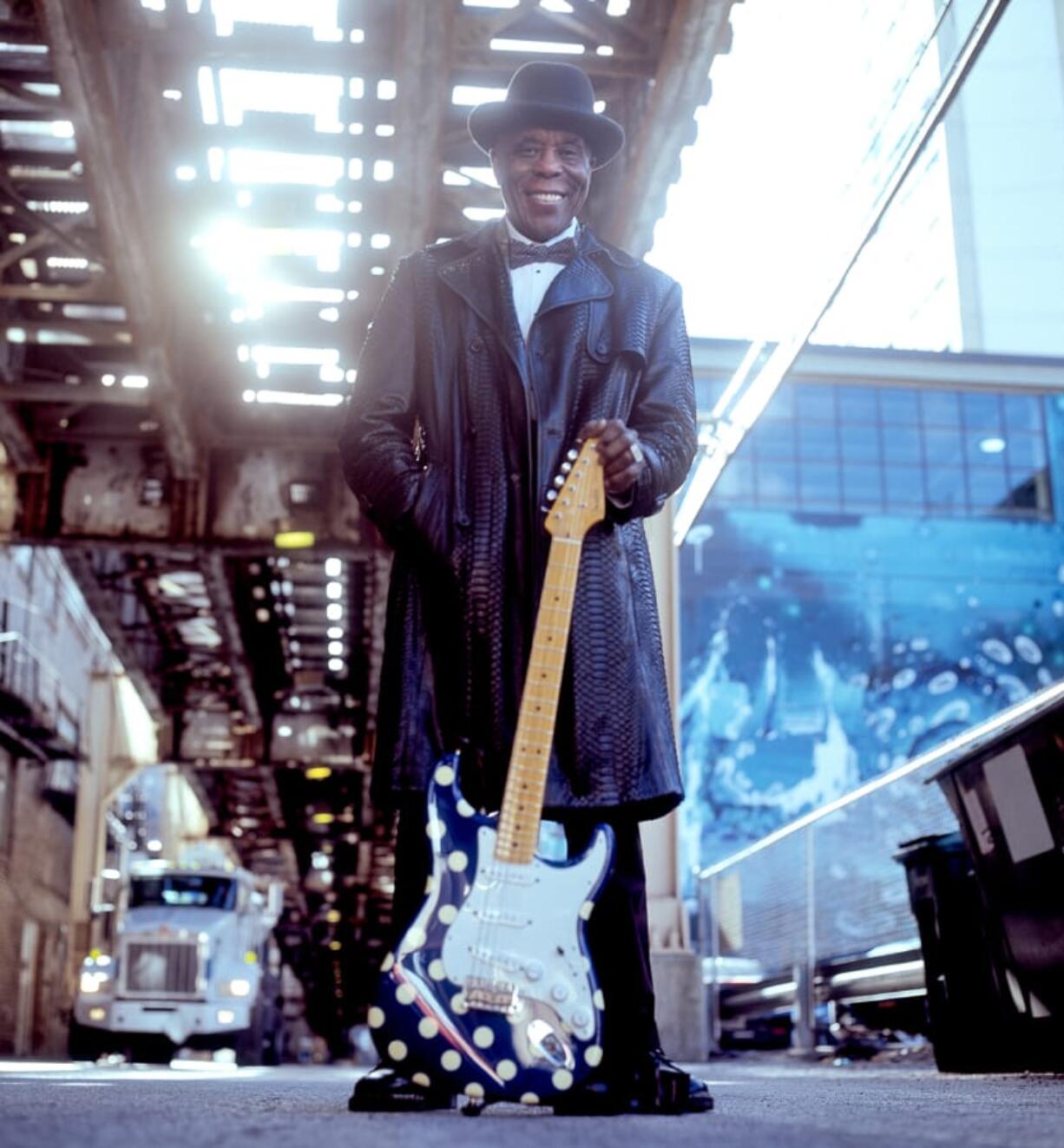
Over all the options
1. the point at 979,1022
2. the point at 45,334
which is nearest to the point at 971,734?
the point at 979,1022

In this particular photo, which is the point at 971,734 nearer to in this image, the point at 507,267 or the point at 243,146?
the point at 507,267

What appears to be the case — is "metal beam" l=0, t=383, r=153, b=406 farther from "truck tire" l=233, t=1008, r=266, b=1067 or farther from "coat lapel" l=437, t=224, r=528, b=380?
"truck tire" l=233, t=1008, r=266, b=1067

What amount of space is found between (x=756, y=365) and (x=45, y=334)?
17.3 feet

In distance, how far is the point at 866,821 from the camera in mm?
10398

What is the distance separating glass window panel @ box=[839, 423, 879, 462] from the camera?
43906 mm

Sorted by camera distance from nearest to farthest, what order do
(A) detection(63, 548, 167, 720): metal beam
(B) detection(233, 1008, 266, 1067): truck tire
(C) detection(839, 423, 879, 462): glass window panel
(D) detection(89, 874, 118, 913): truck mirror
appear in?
1. (A) detection(63, 548, 167, 720): metal beam
2. (B) detection(233, 1008, 266, 1067): truck tire
3. (D) detection(89, 874, 118, 913): truck mirror
4. (C) detection(839, 423, 879, 462): glass window panel

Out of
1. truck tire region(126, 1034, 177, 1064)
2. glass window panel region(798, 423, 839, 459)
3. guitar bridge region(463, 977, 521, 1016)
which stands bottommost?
truck tire region(126, 1034, 177, 1064)

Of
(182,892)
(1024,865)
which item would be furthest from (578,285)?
(182,892)

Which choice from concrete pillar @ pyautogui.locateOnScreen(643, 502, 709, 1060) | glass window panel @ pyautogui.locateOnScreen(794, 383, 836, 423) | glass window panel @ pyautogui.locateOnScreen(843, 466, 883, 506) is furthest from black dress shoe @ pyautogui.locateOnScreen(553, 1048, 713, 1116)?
glass window panel @ pyautogui.locateOnScreen(843, 466, 883, 506)

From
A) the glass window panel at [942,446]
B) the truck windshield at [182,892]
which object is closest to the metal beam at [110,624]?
the truck windshield at [182,892]

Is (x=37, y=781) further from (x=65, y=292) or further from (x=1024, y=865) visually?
(x=1024, y=865)

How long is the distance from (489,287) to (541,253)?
0.13 m

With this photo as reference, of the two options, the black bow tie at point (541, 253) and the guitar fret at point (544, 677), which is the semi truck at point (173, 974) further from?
the guitar fret at point (544, 677)

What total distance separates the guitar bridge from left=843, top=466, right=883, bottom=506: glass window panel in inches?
1658
